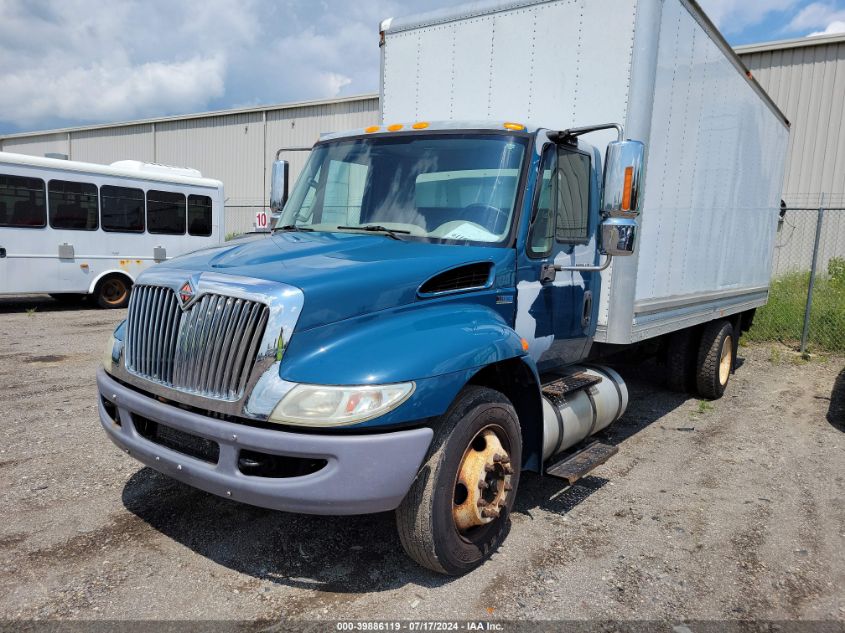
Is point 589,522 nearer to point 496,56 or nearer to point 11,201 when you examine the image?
point 496,56

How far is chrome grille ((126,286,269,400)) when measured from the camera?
9.23 ft

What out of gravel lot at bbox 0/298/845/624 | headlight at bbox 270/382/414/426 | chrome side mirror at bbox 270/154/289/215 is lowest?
gravel lot at bbox 0/298/845/624

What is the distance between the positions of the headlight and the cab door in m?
1.46

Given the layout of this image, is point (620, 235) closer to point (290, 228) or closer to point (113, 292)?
point (290, 228)

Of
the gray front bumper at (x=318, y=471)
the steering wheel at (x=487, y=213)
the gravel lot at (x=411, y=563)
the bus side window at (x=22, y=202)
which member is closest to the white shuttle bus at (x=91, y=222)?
the bus side window at (x=22, y=202)

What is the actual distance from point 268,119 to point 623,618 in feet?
86.4

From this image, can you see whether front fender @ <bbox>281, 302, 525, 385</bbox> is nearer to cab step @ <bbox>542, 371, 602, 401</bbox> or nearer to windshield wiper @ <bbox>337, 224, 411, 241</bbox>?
windshield wiper @ <bbox>337, 224, 411, 241</bbox>

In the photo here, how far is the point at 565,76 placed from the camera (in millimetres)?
4684

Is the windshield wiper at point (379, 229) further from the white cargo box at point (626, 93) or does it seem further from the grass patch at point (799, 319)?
the grass patch at point (799, 319)

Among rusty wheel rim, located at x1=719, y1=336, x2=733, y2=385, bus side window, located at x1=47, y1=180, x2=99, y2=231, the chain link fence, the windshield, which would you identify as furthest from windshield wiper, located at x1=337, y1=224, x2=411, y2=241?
bus side window, located at x1=47, y1=180, x2=99, y2=231

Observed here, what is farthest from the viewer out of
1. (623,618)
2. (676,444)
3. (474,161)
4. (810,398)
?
(810,398)

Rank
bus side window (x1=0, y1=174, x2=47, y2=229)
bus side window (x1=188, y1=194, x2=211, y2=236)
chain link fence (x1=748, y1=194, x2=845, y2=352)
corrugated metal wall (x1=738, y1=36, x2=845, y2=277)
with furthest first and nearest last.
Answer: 1. corrugated metal wall (x1=738, y1=36, x2=845, y2=277)
2. bus side window (x1=188, y1=194, x2=211, y2=236)
3. bus side window (x1=0, y1=174, x2=47, y2=229)
4. chain link fence (x1=748, y1=194, x2=845, y2=352)

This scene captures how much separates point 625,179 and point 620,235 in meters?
0.32

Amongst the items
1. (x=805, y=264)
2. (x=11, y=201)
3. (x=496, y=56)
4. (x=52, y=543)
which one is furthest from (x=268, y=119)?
(x=52, y=543)
